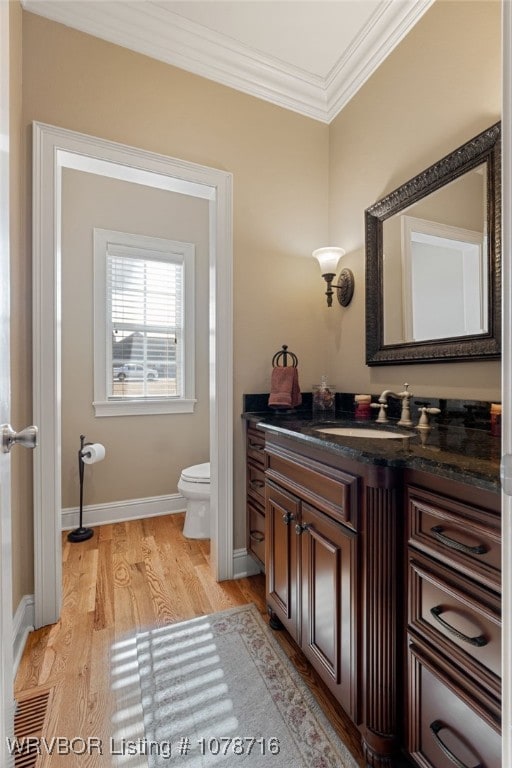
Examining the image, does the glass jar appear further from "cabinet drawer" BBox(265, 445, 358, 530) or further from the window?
the window

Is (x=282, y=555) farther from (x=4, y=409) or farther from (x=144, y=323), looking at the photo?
(x=144, y=323)

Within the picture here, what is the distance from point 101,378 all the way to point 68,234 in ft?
3.70

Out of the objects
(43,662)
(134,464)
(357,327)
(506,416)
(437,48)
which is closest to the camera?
(506,416)

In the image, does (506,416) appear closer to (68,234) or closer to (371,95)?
(371,95)

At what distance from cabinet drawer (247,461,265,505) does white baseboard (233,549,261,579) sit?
0.36m

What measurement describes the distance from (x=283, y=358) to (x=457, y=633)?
1.62 meters

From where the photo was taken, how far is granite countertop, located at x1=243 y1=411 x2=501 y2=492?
0.76 meters

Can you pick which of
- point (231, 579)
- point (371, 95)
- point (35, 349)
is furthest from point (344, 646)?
point (371, 95)

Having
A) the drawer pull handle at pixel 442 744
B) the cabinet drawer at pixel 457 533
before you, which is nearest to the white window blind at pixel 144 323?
the cabinet drawer at pixel 457 533

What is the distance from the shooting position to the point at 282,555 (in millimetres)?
1445

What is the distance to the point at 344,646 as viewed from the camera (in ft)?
3.47

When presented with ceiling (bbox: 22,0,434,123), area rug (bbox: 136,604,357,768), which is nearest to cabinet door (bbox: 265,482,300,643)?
area rug (bbox: 136,604,357,768)

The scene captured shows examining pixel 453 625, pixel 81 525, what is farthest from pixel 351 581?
pixel 81 525

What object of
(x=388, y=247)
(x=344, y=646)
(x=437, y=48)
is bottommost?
(x=344, y=646)
